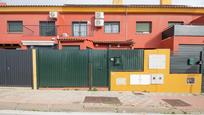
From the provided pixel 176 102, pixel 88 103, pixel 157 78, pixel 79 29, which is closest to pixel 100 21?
pixel 79 29

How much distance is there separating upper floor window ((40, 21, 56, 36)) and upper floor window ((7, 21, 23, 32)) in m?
1.98

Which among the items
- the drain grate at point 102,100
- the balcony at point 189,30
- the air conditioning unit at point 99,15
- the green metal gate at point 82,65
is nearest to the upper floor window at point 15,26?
the air conditioning unit at point 99,15

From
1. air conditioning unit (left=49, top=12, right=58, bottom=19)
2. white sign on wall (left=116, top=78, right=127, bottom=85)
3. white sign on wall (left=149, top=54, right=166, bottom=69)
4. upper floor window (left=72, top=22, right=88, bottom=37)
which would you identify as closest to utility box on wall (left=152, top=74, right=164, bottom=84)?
white sign on wall (left=149, top=54, right=166, bottom=69)

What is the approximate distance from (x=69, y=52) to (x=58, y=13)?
9405 millimetres

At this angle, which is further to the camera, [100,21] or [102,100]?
[100,21]

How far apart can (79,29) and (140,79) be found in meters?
9.98

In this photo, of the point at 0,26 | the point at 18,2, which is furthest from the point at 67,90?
the point at 18,2

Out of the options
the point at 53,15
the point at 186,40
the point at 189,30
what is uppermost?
the point at 53,15

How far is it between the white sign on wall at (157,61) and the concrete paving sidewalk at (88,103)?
1486mm

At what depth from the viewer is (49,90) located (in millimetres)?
10297

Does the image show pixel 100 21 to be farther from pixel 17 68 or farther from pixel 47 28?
pixel 17 68

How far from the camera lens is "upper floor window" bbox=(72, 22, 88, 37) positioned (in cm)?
1877

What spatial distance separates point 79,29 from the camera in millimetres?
18859

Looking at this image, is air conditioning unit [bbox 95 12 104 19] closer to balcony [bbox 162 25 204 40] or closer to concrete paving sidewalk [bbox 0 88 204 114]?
balcony [bbox 162 25 204 40]
